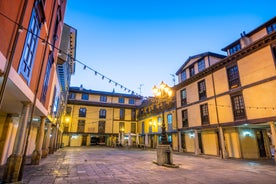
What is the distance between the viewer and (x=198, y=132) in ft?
68.8

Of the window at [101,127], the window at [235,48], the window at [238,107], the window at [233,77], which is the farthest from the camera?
the window at [101,127]

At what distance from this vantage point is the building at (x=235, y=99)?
13.0 meters

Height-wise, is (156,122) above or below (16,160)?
above

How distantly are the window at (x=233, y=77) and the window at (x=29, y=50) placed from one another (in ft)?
52.8

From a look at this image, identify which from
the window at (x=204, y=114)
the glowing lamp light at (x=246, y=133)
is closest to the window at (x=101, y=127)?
the window at (x=204, y=114)

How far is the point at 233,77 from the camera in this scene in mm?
16000

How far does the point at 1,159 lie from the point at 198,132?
19334 mm

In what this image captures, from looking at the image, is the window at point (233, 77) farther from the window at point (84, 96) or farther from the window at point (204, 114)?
the window at point (84, 96)

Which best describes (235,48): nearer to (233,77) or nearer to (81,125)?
(233,77)

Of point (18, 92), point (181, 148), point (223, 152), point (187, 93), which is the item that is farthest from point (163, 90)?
point (181, 148)

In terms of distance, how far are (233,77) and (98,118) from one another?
29747 mm

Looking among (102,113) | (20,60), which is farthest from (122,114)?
(20,60)

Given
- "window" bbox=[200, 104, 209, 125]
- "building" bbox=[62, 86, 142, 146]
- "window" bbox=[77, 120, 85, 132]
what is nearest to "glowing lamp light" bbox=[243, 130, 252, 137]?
"window" bbox=[200, 104, 209, 125]

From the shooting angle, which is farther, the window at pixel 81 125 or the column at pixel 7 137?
the window at pixel 81 125
